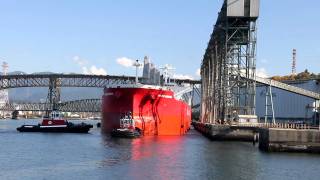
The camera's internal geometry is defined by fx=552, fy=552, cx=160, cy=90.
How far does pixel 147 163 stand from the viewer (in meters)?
46.6

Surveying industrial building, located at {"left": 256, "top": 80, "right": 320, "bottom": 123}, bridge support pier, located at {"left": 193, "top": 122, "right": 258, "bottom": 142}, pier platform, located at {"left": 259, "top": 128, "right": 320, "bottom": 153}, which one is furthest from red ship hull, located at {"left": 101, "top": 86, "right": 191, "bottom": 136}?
industrial building, located at {"left": 256, "top": 80, "right": 320, "bottom": 123}

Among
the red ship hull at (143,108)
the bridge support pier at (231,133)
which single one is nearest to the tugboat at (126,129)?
the red ship hull at (143,108)

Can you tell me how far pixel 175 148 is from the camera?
2453 inches

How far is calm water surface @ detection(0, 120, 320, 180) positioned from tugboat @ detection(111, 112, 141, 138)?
9717 mm

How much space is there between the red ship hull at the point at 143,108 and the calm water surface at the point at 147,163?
54.9 feet

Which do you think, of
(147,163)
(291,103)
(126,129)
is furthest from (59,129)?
(291,103)

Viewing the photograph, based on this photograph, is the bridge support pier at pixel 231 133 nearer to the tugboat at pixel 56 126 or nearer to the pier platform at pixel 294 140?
the pier platform at pixel 294 140

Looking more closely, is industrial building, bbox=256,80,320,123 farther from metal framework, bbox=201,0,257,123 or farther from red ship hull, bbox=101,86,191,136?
red ship hull, bbox=101,86,191,136

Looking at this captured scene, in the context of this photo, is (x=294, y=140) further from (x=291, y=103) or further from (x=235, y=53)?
(x=291, y=103)

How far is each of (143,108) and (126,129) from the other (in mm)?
7105

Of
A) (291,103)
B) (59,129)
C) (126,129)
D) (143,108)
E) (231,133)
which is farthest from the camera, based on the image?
(291,103)

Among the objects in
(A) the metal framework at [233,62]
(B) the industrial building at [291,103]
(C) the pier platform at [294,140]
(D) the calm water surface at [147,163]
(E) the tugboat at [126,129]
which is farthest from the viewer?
(B) the industrial building at [291,103]

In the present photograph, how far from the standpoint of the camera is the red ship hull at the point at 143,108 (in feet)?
263

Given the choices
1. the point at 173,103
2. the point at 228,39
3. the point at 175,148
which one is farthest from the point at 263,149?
the point at 228,39
